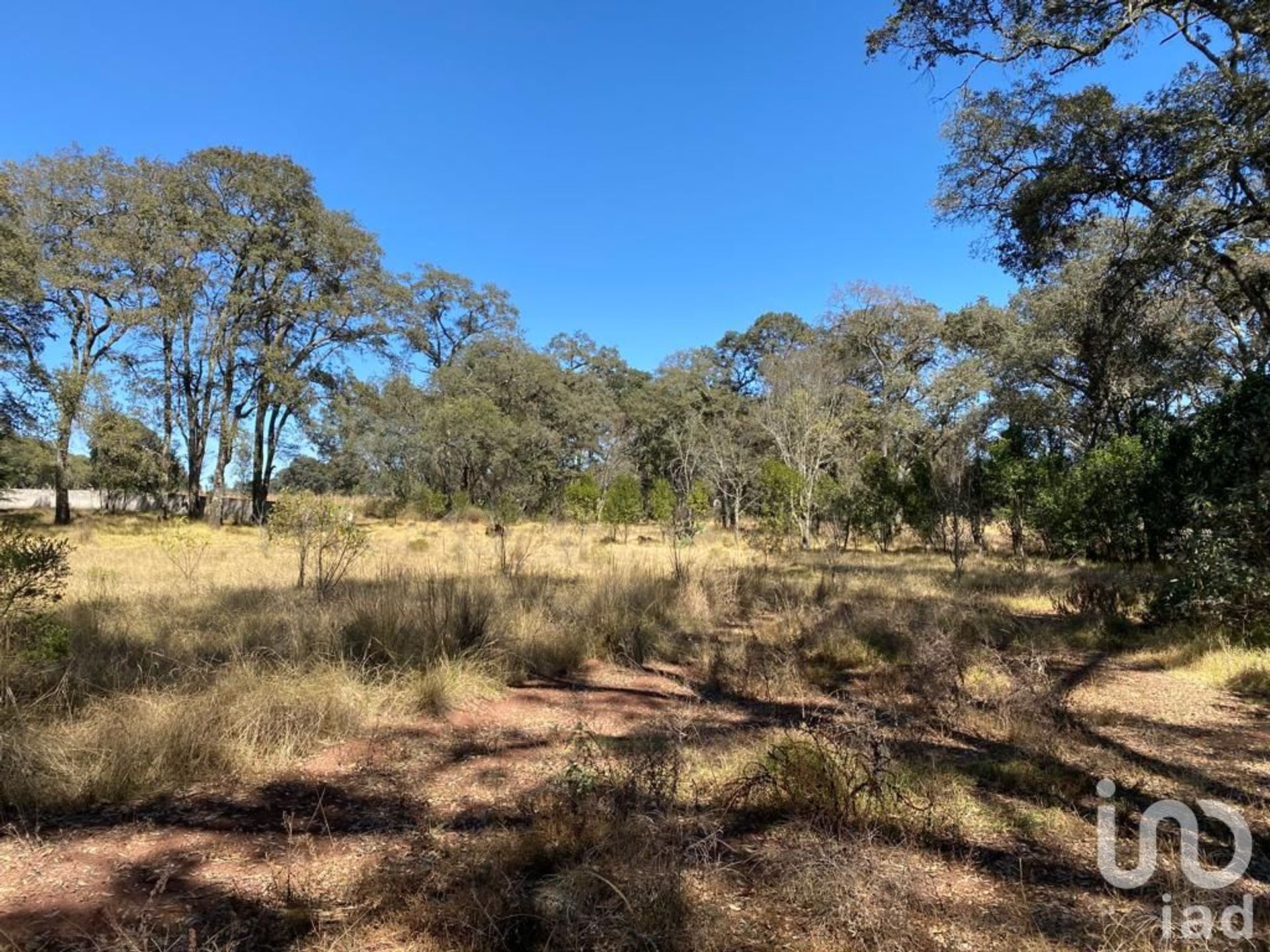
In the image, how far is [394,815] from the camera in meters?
3.08

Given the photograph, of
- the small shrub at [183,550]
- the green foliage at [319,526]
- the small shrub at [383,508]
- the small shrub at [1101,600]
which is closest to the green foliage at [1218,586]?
the small shrub at [1101,600]

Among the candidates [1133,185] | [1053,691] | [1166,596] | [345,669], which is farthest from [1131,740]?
[1133,185]

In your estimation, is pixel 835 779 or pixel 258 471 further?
pixel 258 471

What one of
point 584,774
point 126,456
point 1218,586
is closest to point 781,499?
point 1218,586

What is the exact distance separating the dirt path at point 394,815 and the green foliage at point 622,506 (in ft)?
53.4

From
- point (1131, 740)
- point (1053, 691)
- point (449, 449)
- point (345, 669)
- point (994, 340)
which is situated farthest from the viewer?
point (449, 449)

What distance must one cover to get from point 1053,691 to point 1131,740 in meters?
0.48

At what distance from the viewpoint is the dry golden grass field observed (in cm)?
220

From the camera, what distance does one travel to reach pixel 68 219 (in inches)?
891

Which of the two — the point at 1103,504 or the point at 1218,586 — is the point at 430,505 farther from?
the point at 1218,586

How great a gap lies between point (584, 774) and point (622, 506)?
19779mm

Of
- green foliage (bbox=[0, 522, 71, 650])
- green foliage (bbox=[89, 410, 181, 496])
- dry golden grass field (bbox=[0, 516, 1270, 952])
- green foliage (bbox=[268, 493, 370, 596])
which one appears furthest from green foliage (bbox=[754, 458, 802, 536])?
green foliage (bbox=[89, 410, 181, 496])

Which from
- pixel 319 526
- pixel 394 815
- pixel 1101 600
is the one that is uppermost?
pixel 319 526

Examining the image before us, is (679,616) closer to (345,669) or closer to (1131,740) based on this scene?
(345,669)
